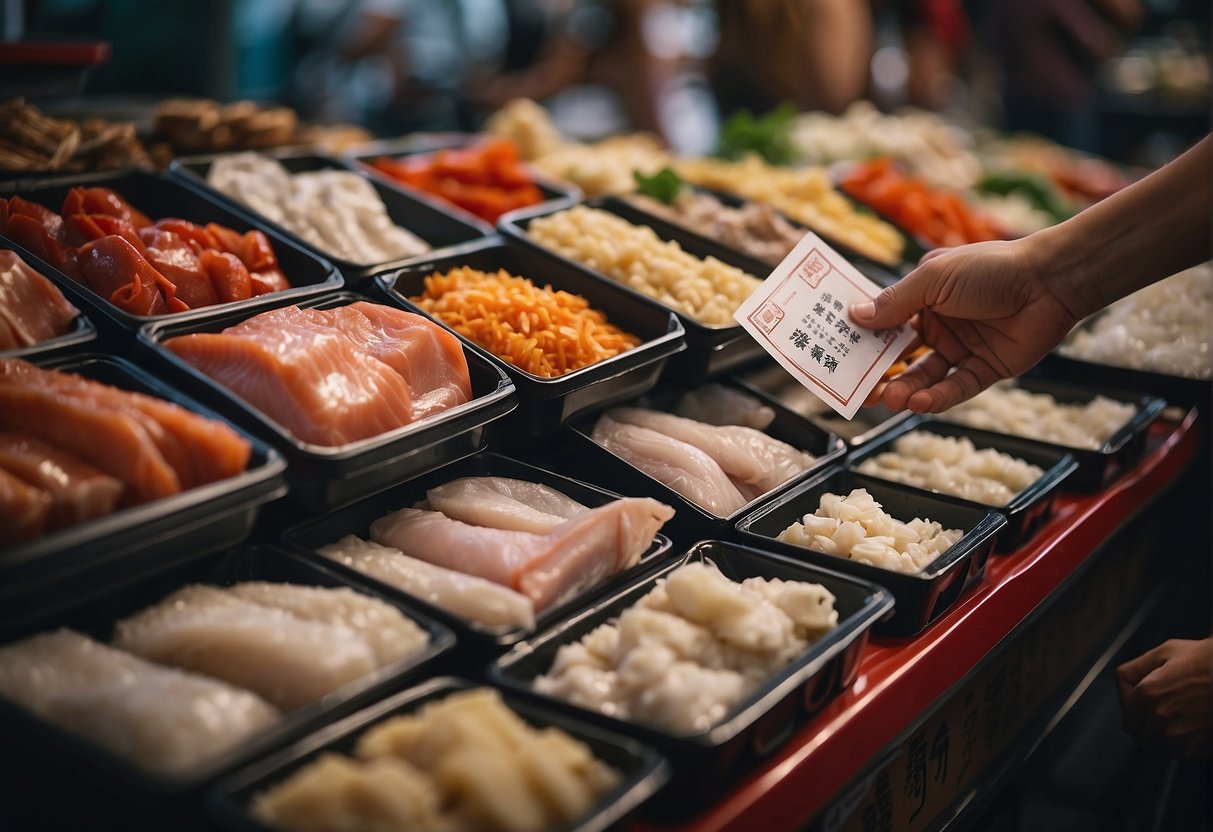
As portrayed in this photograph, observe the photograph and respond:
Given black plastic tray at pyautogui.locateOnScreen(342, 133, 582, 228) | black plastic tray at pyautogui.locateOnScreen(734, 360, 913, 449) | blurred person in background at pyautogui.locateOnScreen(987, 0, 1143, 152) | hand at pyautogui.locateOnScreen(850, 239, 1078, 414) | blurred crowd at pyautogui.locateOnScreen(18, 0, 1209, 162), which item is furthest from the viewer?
blurred person in background at pyautogui.locateOnScreen(987, 0, 1143, 152)

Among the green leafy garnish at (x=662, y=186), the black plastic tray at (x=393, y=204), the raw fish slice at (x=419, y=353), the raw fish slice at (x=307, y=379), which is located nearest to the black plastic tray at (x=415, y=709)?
the raw fish slice at (x=307, y=379)

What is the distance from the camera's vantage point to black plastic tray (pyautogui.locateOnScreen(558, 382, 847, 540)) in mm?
2051

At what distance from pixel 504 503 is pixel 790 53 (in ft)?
17.5

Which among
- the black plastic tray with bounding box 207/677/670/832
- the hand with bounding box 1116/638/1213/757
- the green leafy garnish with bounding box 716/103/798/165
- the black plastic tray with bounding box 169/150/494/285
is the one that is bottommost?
the hand with bounding box 1116/638/1213/757

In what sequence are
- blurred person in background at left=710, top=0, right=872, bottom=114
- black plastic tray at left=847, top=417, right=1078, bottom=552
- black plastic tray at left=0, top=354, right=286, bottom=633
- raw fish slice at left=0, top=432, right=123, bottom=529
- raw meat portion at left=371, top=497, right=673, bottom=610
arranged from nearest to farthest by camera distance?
black plastic tray at left=0, top=354, right=286, bottom=633
raw fish slice at left=0, top=432, right=123, bottom=529
raw meat portion at left=371, top=497, right=673, bottom=610
black plastic tray at left=847, top=417, right=1078, bottom=552
blurred person in background at left=710, top=0, right=872, bottom=114

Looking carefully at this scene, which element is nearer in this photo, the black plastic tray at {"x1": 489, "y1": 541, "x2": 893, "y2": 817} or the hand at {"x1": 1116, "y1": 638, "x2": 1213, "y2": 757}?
the black plastic tray at {"x1": 489, "y1": 541, "x2": 893, "y2": 817}

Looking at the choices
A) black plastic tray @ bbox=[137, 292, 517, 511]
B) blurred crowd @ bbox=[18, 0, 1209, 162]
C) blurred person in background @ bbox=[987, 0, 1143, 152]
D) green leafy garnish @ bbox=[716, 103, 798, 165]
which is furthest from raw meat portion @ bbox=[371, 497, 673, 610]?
blurred person in background @ bbox=[987, 0, 1143, 152]

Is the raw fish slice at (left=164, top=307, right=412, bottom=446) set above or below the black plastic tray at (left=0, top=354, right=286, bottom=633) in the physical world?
above

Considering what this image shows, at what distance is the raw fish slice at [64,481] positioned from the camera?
56.8 inches

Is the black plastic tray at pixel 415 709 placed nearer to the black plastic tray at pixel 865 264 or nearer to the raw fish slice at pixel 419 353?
the raw fish slice at pixel 419 353

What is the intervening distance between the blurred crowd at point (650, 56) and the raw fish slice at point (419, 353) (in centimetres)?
265

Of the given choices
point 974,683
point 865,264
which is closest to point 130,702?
point 974,683

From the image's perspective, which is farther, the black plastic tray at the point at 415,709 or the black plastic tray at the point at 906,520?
the black plastic tray at the point at 906,520

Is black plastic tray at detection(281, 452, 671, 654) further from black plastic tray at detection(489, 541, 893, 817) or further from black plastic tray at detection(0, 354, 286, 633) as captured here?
black plastic tray at detection(0, 354, 286, 633)
